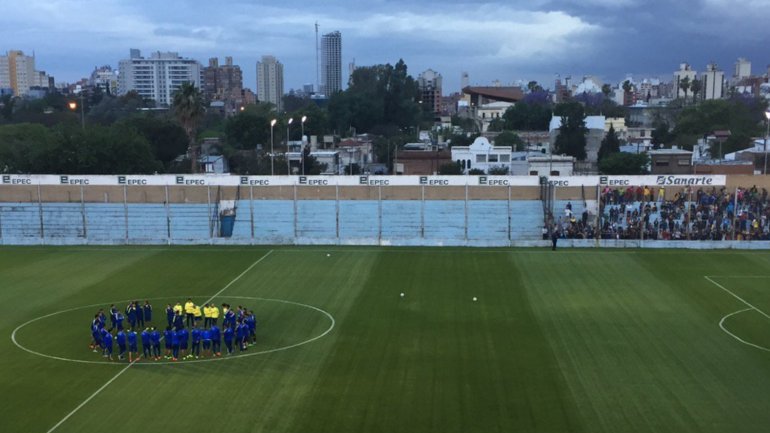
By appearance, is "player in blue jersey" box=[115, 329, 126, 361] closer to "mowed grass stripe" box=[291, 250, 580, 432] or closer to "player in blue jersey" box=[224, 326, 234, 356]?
"player in blue jersey" box=[224, 326, 234, 356]

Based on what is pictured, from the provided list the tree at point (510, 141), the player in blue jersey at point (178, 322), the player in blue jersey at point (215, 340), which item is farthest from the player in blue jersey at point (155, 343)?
the tree at point (510, 141)

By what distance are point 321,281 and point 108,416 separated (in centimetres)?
1611

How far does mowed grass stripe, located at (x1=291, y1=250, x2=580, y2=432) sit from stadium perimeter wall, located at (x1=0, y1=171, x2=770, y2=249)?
1310 cm

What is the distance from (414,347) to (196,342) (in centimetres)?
678

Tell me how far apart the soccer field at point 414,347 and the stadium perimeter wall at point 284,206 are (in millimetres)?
6650

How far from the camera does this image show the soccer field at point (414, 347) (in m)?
18.6

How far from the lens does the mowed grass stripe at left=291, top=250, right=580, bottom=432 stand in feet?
60.0

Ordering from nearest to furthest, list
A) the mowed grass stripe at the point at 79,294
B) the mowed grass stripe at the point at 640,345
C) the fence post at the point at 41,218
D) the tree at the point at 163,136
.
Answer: the mowed grass stripe at the point at 640,345
the mowed grass stripe at the point at 79,294
the fence post at the point at 41,218
the tree at the point at 163,136

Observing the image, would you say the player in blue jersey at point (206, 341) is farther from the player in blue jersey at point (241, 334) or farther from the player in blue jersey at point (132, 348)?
the player in blue jersey at point (132, 348)

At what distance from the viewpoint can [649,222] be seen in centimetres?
4478

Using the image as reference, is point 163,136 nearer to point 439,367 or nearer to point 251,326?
point 251,326

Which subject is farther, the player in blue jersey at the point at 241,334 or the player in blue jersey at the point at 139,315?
→ the player in blue jersey at the point at 139,315

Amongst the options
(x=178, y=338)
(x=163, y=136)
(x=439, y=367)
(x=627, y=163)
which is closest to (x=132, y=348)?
(x=178, y=338)

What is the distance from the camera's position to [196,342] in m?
23.4
